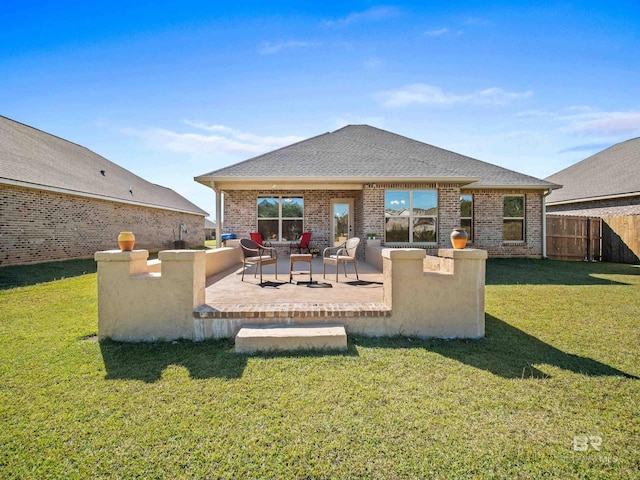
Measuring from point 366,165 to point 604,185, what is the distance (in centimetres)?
1315

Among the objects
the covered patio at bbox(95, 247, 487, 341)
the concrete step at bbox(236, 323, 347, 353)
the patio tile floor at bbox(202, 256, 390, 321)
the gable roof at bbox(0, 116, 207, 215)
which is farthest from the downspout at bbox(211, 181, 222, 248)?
the concrete step at bbox(236, 323, 347, 353)

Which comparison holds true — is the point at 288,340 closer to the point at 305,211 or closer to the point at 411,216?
the point at 411,216

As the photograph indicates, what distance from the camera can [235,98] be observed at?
35.1ft

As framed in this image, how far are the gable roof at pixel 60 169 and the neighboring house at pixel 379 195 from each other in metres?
6.75

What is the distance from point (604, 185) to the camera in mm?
14766

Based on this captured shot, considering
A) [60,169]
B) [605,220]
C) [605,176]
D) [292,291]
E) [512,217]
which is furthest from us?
[605,176]

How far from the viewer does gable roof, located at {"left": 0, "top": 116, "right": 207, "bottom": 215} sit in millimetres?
11078

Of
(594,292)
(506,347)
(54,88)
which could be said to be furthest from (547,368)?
(54,88)

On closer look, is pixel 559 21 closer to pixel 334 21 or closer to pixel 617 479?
pixel 334 21

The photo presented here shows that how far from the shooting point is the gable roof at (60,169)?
1108 cm

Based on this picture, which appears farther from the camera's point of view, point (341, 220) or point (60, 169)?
point (60, 169)

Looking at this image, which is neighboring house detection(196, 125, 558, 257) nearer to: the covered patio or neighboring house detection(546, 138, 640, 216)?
neighboring house detection(546, 138, 640, 216)

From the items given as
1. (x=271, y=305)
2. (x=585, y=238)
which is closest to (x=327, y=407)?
(x=271, y=305)

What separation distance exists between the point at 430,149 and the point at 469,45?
16.1 feet
